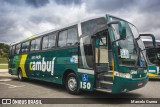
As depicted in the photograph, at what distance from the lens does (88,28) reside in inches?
324

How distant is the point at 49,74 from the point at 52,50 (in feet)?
4.25

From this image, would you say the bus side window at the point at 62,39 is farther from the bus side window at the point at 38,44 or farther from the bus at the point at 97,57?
the bus side window at the point at 38,44

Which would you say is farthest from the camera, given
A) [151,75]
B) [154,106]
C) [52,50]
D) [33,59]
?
[151,75]

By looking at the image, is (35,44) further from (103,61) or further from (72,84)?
(103,61)

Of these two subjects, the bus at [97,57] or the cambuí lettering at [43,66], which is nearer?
the bus at [97,57]

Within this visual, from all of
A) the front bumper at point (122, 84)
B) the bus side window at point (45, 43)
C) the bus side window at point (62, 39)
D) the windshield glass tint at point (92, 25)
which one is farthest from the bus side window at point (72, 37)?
the front bumper at point (122, 84)

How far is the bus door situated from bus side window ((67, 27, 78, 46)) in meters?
1.24

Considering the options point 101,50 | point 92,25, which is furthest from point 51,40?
point 101,50

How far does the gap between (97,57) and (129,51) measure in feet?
3.95

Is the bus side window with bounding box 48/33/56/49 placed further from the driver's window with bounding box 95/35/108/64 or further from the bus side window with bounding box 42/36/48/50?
the driver's window with bounding box 95/35/108/64

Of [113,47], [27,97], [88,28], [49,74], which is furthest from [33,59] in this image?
[113,47]

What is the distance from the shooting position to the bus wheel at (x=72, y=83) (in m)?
8.61

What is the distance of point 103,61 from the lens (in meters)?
7.86

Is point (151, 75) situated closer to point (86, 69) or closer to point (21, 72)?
point (86, 69)
